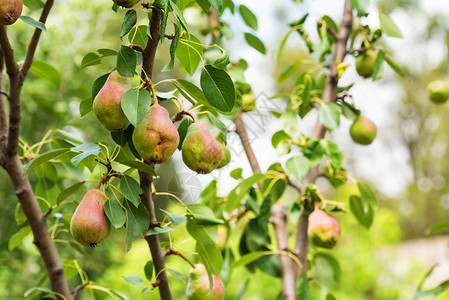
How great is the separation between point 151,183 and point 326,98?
0.44m

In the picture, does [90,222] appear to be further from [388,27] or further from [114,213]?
[388,27]

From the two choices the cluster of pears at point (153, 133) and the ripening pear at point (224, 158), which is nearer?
the cluster of pears at point (153, 133)

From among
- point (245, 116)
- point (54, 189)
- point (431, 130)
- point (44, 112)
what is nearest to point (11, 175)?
point (54, 189)

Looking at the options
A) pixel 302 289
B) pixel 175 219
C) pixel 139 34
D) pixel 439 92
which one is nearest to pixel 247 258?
pixel 302 289

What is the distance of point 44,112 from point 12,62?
1.43m

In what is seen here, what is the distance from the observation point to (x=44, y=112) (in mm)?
1864

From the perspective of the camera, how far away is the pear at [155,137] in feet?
1.23

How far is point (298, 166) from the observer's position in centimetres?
69

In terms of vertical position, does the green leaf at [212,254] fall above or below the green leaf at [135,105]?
below

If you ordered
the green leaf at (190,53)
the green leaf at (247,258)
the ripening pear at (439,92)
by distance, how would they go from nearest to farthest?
the green leaf at (190,53)
the green leaf at (247,258)
the ripening pear at (439,92)

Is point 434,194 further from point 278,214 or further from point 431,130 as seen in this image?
point 278,214

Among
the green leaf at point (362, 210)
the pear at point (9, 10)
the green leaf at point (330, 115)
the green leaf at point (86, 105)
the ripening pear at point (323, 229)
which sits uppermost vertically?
the pear at point (9, 10)

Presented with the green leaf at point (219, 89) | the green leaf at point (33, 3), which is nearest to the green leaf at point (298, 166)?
the green leaf at point (219, 89)

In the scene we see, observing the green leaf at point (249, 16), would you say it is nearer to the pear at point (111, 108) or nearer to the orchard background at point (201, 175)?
the orchard background at point (201, 175)
